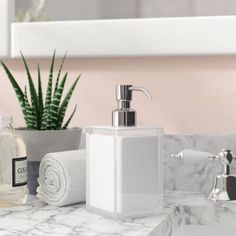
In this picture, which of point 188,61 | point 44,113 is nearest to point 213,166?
point 188,61

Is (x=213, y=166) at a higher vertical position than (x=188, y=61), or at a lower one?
lower

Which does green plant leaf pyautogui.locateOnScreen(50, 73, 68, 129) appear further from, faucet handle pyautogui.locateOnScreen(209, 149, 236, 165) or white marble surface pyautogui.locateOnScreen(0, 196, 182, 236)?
faucet handle pyautogui.locateOnScreen(209, 149, 236, 165)

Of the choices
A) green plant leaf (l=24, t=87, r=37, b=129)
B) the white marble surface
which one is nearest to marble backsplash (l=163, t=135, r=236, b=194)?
the white marble surface

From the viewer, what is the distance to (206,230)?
0.82 meters

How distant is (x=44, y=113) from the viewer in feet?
2.77

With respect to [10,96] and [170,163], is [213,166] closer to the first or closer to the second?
[170,163]

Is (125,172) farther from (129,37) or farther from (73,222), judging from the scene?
(129,37)

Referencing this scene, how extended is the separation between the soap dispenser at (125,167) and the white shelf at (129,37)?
7.8 inches

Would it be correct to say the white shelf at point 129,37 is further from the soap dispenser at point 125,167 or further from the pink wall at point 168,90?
the soap dispenser at point 125,167

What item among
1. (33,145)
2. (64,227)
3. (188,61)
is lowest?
(64,227)

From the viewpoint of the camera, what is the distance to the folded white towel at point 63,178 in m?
0.77

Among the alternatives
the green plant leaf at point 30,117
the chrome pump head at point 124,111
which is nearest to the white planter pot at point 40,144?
the green plant leaf at point 30,117

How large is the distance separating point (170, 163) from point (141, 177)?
0.56ft

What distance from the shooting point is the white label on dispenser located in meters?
0.78
